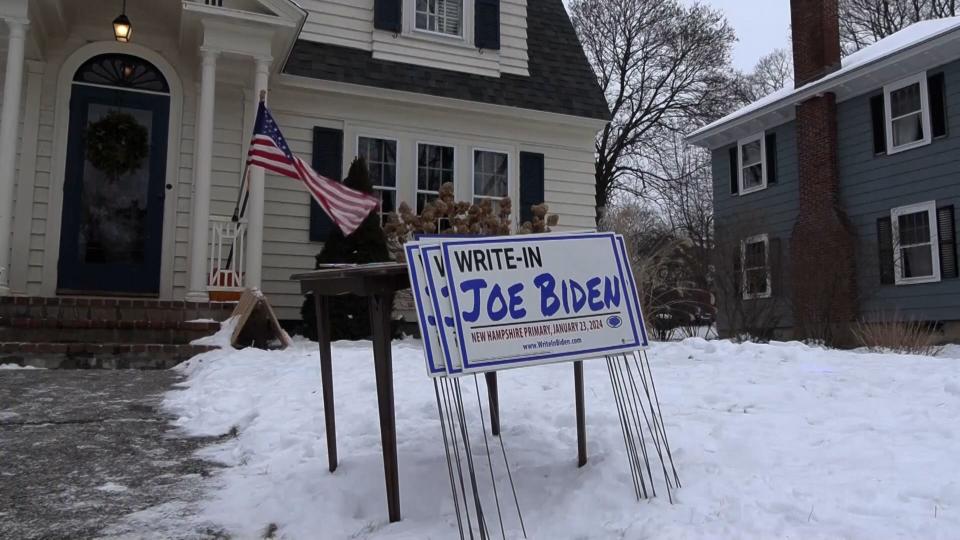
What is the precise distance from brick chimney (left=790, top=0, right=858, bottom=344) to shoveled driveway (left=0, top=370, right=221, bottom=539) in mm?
11820

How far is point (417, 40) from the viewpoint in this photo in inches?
448

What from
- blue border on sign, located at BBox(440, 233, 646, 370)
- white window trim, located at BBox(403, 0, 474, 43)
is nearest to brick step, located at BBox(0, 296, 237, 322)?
white window trim, located at BBox(403, 0, 474, 43)

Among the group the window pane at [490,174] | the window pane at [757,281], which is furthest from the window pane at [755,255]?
the window pane at [490,174]

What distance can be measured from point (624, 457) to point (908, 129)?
45.3 ft

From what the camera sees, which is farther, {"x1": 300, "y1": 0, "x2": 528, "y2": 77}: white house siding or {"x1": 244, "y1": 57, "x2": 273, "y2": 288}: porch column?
{"x1": 300, "y1": 0, "x2": 528, "y2": 77}: white house siding

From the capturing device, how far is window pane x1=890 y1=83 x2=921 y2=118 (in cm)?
1364

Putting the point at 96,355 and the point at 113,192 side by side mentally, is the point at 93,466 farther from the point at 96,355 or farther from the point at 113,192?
the point at 113,192

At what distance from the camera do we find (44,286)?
8.42m

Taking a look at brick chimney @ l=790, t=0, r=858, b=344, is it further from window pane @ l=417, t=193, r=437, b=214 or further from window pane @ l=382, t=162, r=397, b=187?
window pane @ l=382, t=162, r=397, b=187

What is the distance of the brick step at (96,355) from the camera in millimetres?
6402

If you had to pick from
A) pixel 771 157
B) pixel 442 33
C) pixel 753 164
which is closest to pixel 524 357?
pixel 442 33

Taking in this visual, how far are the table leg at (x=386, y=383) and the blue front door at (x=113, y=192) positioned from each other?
730cm

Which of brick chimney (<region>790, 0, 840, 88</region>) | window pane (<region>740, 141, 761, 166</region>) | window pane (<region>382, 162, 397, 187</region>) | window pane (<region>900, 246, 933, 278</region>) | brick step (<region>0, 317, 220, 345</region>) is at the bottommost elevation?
brick step (<region>0, 317, 220, 345</region>)

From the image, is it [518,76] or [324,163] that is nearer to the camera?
[324,163]
